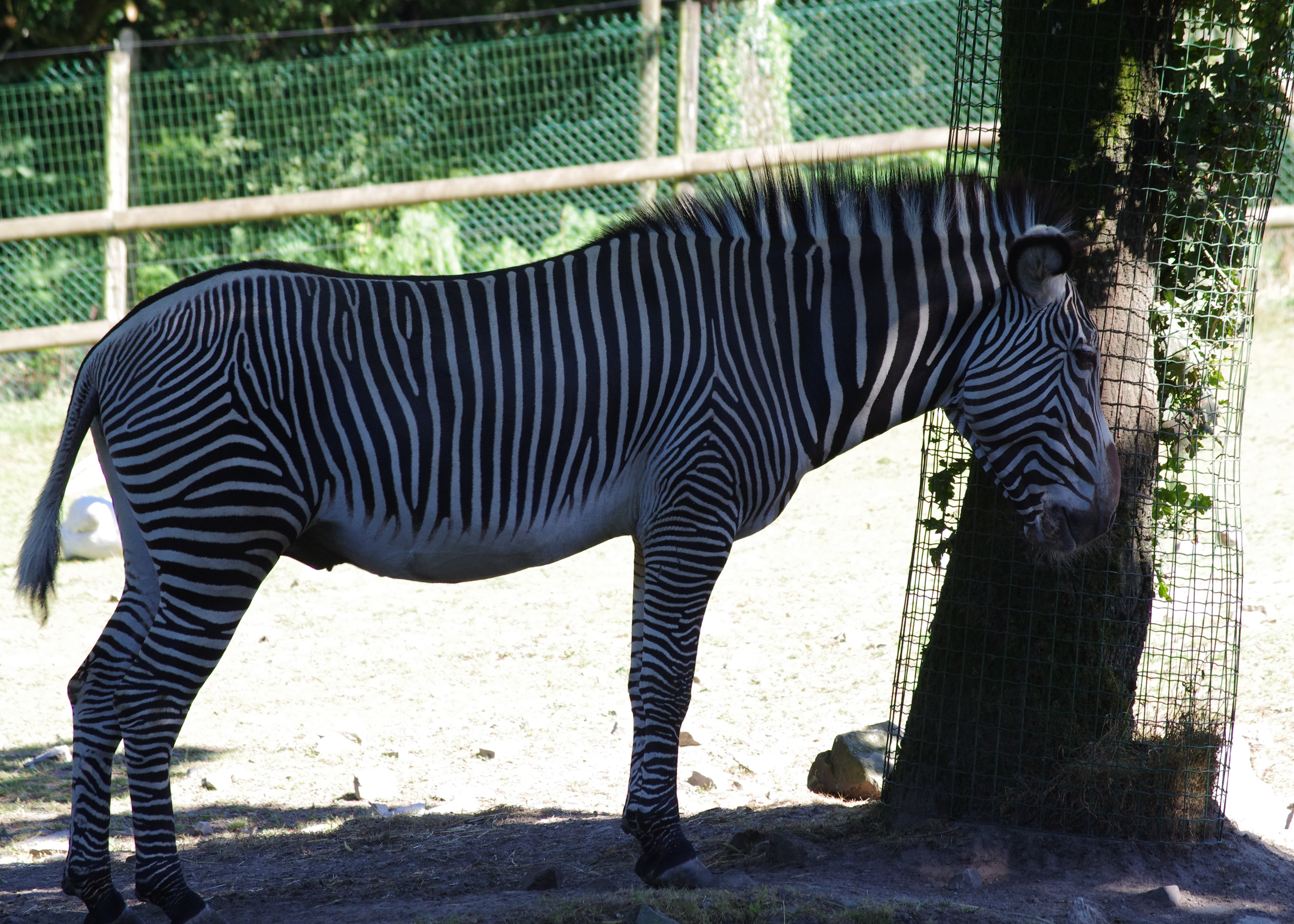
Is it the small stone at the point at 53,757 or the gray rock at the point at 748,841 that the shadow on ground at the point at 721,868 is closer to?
the gray rock at the point at 748,841

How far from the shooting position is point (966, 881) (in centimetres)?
399

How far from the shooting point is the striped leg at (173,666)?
3754 millimetres

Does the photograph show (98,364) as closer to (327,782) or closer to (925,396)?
(327,782)

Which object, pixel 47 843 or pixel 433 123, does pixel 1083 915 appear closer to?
pixel 47 843

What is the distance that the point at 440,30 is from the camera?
15.5 meters

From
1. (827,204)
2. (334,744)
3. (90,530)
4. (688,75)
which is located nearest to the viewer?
(827,204)

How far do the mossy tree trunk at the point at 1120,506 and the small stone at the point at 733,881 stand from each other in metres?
0.90

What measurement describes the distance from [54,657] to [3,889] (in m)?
2.83

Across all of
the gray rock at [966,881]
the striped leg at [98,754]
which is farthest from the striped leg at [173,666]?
the gray rock at [966,881]

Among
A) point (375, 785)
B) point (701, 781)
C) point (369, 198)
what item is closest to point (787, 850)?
point (701, 781)

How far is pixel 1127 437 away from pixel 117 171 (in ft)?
32.8

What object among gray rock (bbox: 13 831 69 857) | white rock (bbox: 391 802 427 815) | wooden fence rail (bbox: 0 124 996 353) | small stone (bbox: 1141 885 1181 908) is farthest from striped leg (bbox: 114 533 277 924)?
wooden fence rail (bbox: 0 124 996 353)

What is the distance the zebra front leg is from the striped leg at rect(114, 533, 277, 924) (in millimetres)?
1300

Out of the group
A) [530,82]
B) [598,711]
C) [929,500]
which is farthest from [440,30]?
[929,500]
